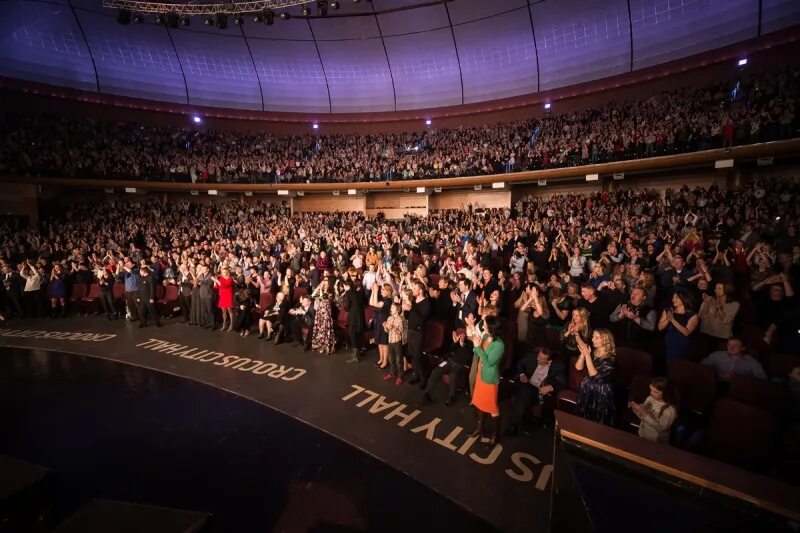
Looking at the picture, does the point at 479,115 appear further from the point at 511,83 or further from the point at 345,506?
the point at 345,506

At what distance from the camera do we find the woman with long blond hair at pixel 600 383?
12.4 feet

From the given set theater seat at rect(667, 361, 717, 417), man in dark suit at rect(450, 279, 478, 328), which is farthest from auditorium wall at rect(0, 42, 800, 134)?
theater seat at rect(667, 361, 717, 417)

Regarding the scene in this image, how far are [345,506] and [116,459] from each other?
2.70 meters

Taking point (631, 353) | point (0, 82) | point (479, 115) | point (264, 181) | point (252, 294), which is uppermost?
point (0, 82)

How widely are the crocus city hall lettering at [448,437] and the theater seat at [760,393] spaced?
200 cm

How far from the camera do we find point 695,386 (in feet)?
12.8

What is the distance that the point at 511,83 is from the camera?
20.2m

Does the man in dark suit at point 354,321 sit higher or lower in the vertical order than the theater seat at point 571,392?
higher

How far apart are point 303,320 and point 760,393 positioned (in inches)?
267

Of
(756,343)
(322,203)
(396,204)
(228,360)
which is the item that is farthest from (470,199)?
(756,343)

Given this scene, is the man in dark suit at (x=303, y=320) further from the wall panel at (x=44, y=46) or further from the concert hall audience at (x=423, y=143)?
the wall panel at (x=44, y=46)

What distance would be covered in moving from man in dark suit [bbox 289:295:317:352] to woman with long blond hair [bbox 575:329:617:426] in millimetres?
5035

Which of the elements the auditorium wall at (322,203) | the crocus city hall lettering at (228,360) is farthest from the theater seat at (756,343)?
the auditorium wall at (322,203)

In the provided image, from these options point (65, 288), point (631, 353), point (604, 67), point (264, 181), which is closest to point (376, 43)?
point (264, 181)
